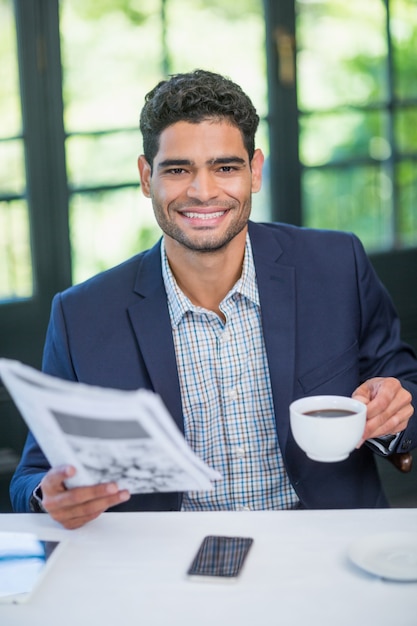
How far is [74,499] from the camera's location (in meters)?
1.36

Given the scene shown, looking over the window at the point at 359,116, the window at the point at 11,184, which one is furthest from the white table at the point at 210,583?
the window at the point at 359,116

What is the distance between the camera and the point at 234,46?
3.67m

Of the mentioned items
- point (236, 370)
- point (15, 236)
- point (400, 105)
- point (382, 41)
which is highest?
point (382, 41)

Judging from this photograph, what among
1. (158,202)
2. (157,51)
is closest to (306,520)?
(158,202)

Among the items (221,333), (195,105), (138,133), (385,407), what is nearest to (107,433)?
(385,407)

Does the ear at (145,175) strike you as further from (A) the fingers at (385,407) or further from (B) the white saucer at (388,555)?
(B) the white saucer at (388,555)

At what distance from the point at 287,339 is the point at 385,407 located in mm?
306

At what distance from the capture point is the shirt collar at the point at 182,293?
181 cm

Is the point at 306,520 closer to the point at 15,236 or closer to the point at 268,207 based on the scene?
the point at 15,236

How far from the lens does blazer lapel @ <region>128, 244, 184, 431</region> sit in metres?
1.74

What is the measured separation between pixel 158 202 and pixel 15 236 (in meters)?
1.67

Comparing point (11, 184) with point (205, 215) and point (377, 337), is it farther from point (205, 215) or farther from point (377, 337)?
point (377, 337)

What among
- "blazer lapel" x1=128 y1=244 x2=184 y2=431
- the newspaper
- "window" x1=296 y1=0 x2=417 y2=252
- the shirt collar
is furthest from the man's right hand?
"window" x1=296 y1=0 x2=417 y2=252

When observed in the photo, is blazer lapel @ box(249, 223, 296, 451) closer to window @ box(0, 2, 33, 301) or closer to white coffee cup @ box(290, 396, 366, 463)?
white coffee cup @ box(290, 396, 366, 463)
